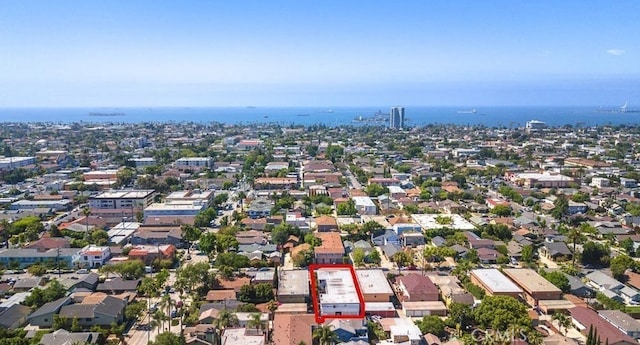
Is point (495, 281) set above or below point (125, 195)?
below

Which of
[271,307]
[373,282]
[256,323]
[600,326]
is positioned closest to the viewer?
[256,323]

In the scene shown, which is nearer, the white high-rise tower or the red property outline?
the red property outline

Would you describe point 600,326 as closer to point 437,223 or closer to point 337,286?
point 337,286

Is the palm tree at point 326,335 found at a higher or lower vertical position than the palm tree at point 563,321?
higher

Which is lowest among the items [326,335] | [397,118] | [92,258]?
[92,258]

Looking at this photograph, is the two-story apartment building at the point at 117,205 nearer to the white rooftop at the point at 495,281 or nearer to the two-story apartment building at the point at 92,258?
the two-story apartment building at the point at 92,258

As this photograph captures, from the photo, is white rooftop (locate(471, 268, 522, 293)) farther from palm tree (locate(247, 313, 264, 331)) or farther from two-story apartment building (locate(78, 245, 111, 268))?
two-story apartment building (locate(78, 245, 111, 268))

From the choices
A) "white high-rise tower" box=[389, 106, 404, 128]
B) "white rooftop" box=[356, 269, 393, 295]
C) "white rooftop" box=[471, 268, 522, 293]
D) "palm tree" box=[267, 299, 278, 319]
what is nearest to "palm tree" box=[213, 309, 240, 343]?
"palm tree" box=[267, 299, 278, 319]

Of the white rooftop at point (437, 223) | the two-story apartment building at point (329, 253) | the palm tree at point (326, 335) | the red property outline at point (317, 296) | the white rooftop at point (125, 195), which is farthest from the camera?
the white rooftop at point (125, 195)

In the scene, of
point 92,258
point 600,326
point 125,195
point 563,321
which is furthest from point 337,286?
point 125,195

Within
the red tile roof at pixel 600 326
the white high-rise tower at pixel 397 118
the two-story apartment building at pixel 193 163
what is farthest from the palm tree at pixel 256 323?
the white high-rise tower at pixel 397 118
